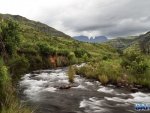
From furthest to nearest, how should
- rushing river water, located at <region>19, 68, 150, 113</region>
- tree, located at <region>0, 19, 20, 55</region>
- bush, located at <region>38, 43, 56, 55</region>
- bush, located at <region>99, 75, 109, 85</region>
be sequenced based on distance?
bush, located at <region>38, 43, 56, 55</region>, tree, located at <region>0, 19, 20, 55</region>, bush, located at <region>99, 75, 109, 85</region>, rushing river water, located at <region>19, 68, 150, 113</region>

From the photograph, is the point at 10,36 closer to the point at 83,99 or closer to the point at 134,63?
the point at 134,63

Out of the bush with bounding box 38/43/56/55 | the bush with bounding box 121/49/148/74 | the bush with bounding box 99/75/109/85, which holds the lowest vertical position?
the bush with bounding box 99/75/109/85

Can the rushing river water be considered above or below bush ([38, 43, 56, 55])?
below

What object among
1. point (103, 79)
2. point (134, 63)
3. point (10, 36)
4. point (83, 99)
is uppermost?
point (10, 36)

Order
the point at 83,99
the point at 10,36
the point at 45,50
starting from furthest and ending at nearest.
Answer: the point at 45,50 → the point at 10,36 → the point at 83,99

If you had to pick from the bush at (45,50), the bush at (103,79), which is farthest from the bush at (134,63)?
the bush at (45,50)

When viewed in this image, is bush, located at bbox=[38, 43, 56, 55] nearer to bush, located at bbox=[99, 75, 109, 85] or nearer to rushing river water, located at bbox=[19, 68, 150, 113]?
bush, located at bbox=[99, 75, 109, 85]

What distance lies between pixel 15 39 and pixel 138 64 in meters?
24.2

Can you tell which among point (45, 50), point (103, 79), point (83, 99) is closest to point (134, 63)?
point (103, 79)

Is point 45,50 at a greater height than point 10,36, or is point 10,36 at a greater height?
point 10,36

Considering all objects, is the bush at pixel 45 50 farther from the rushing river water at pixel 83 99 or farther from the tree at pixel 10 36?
the rushing river water at pixel 83 99

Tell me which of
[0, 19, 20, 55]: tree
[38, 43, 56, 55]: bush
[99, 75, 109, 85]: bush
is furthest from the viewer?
[38, 43, 56, 55]: bush

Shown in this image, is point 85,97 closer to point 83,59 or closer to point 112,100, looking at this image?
point 112,100

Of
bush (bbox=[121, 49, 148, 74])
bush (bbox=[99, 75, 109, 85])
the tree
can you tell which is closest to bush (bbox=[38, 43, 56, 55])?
the tree
